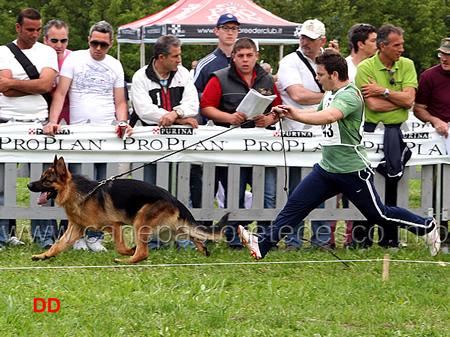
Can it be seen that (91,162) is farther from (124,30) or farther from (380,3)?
(380,3)

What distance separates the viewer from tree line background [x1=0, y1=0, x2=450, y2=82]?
34.2m

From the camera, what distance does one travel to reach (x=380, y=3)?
117 ft

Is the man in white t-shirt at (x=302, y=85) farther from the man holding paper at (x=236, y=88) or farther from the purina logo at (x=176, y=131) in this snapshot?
the purina logo at (x=176, y=131)

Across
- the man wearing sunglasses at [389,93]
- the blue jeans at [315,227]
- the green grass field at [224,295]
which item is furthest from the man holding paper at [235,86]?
the green grass field at [224,295]

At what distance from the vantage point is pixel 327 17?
34031mm

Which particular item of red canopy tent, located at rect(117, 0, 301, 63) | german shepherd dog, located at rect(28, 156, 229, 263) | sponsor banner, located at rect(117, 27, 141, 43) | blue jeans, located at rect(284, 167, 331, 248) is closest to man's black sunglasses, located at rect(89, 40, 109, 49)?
german shepherd dog, located at rect(28, 156, 229, 263)

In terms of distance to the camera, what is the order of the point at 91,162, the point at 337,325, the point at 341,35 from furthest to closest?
1. the point at 341,35
2. the point at 91,162
3. the point at 337,325

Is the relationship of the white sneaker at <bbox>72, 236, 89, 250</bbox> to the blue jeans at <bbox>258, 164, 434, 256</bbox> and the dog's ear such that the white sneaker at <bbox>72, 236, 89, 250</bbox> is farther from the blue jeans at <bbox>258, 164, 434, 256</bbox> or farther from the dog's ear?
the blue jeans at <bbox>258, 164, 434, 256</bbox>

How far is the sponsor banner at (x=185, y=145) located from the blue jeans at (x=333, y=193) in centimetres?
100

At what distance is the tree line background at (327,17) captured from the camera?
34.2 meters

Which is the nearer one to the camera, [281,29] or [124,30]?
[281,29]

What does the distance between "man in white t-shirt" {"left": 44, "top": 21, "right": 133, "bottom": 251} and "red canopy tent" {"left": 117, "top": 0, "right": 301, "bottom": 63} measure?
11703 millimetres

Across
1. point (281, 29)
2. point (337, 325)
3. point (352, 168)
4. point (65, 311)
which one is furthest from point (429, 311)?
point (281, 29)

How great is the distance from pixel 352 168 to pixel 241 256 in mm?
1576
